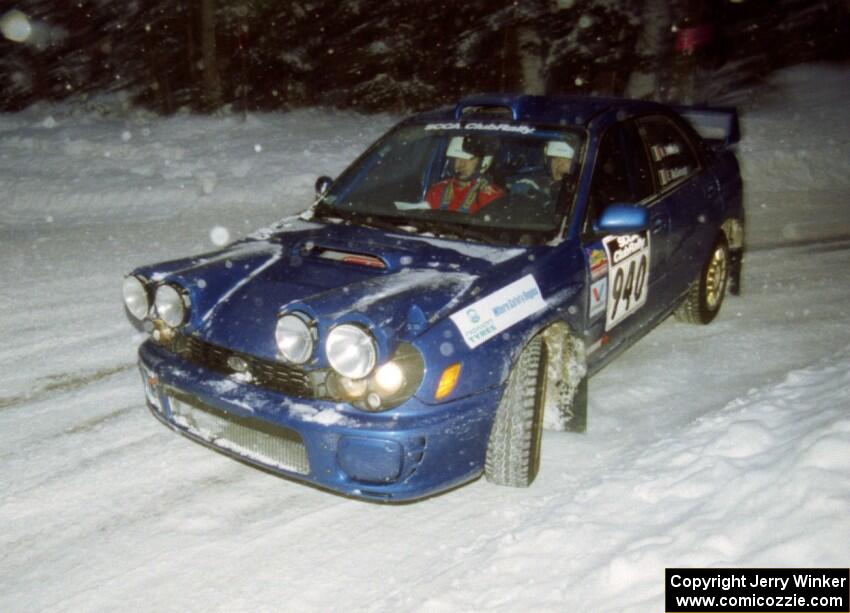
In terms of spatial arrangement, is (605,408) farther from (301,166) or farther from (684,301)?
(301,166)

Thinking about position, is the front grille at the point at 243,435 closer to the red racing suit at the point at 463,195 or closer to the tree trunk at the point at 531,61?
the red racing suit at the point at 463,195

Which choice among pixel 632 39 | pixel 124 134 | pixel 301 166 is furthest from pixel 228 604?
pixel 632 39

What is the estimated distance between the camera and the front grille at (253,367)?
3.44 meters

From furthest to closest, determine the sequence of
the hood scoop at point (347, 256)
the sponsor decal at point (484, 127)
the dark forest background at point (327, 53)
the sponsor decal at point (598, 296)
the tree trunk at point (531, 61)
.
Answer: the dark forest background at point (327, 53) → the tree trunk at point (531, 61) → the sponsor decal at point (484, 127) → the sponsor decal at point (598, 296) → the hood scoop at point (347, 256)

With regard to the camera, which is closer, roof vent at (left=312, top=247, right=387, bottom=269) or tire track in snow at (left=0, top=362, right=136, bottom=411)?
roof vent at (left=312, top=247, right=387, bottom=269)

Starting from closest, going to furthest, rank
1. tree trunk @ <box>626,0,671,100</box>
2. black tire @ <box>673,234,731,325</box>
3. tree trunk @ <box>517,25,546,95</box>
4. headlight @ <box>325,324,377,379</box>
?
headlight @ <box>325,324,377,379</box>
black tire @ <box>673,234,731,325</box>
tree trunk @ <box>626,0,671,100</box>
tree trunk @ <box>517,25,546,95</box>

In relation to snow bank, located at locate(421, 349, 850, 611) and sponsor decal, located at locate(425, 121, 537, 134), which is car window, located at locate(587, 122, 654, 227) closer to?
sponsor decal, located at locate(425, 121, 537, 134)

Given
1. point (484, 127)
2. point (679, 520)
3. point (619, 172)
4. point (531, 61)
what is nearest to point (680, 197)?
point (619, 172)

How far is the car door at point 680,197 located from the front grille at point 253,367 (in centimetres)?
257

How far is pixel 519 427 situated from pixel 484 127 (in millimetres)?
1882

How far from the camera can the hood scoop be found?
4.00 m

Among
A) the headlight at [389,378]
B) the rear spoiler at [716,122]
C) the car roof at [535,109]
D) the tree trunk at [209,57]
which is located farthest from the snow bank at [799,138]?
the tree trunk at [209,57]

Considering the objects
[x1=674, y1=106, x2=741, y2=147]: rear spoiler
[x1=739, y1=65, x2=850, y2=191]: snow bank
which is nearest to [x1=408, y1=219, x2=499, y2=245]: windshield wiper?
[x1=674, y1=106, x2=741, y2=147]: rear spoiler

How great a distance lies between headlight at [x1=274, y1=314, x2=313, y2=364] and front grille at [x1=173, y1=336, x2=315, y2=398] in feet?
0.21
